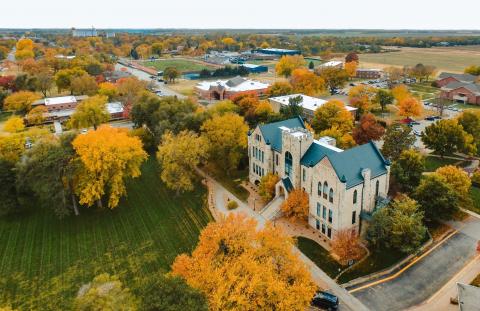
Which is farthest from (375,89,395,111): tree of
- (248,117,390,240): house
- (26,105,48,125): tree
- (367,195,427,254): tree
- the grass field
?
(26,105,48,125): tree

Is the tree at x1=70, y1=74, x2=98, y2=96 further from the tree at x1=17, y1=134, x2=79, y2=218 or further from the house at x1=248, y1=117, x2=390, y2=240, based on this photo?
the house at x1=248, y1=117, x2=390, y2=240

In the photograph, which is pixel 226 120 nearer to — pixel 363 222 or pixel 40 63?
pixel 363 222

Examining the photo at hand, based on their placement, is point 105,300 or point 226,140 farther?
point 226,140

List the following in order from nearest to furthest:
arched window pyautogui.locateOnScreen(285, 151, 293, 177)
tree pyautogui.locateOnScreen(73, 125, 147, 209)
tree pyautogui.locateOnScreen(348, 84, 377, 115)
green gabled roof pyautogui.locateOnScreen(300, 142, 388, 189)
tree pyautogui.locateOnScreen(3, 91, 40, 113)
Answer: green gabled roof pyautogui.locateOnScreen(300, 142, 388, 189), tree pyautogui.locateOnScreen(73, 125, 147, 209), arched window pyautogui.locateOnScreen(285, 151, 293, 177), tree pyautogui.locateOnScreen(348, 84, 377, 115), tree pyautogui.locateOnScreen(3, 91, 40, 113)

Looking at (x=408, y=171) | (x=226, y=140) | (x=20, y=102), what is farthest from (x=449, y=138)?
(x=20, y=102)

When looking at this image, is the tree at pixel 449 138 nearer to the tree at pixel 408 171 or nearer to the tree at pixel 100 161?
the tree at pixel 408 171

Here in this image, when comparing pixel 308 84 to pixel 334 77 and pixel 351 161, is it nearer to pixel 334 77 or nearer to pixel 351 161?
pixel 334 77
